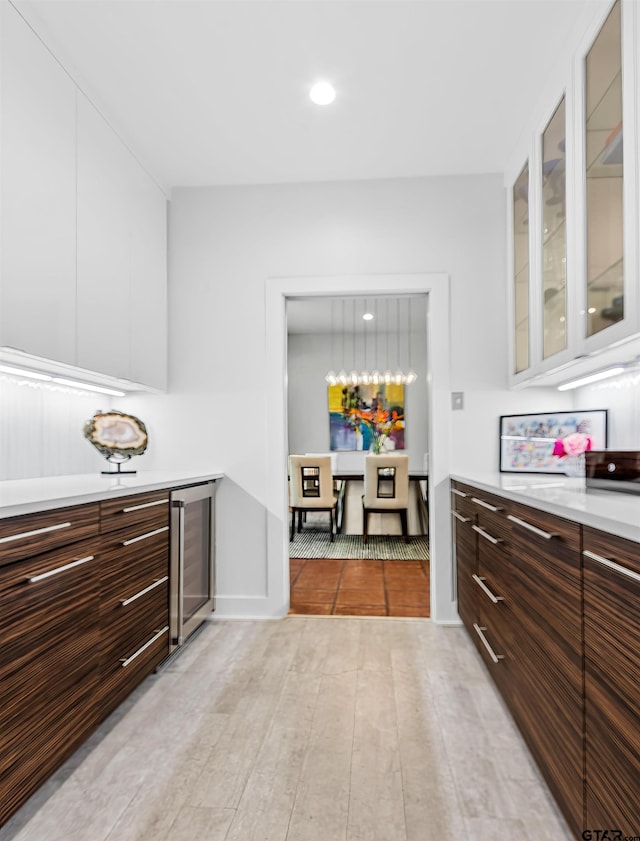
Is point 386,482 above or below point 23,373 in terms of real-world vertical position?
below

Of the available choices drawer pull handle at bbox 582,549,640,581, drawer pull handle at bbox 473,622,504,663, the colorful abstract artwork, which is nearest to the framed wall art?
drawer pull handle at bbox 473,622,504,663

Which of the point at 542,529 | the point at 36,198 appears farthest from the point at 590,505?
the point at 36,198

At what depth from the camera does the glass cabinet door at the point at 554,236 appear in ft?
7.31

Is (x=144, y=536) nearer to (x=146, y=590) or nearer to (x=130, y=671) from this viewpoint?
(x=146, y=590)

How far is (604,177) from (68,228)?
6.49 feet

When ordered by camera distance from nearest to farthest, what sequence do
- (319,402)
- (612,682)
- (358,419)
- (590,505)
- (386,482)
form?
(612,682) < (590,505) < (386,482) < (358,419) < (319,402)

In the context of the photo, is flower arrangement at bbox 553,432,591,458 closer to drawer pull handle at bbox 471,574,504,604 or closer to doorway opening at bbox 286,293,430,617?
drawer pull handle at bbox 471,574,504,604

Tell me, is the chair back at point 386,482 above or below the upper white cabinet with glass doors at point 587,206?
below

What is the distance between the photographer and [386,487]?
5570mm

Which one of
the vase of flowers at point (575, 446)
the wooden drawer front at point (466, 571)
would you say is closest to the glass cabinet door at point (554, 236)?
the vase of flowers at point (575, 446)

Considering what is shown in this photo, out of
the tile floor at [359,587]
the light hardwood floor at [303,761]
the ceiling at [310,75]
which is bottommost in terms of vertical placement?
the tile floor at [359,587]

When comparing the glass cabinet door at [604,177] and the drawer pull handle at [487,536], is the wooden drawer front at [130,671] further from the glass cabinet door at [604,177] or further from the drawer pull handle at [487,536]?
the glass cabinet door at [604,177]

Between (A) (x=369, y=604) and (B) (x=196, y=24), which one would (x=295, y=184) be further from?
(A) (x=369, y=604)

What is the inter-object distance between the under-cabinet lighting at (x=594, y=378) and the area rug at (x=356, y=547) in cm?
231
